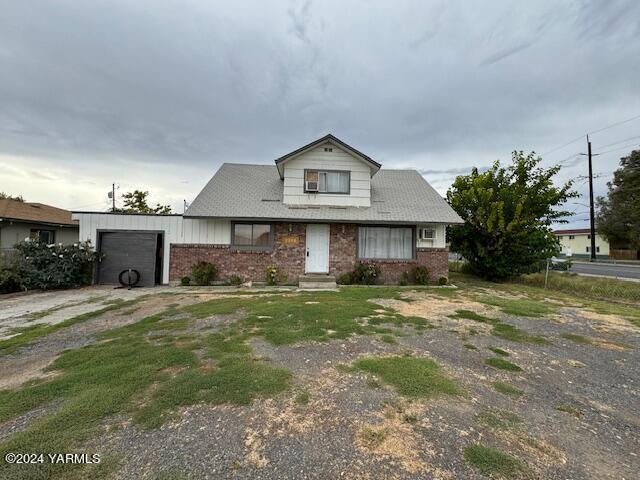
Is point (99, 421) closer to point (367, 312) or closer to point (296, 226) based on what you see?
point (367, 312)

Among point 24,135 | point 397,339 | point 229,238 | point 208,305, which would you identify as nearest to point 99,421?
point 397,339

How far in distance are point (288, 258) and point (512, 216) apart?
10.6 m

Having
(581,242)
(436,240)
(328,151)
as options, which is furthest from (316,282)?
(581,242)

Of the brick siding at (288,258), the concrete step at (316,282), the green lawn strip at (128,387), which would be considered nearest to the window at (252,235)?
the brick siding at (288,258)

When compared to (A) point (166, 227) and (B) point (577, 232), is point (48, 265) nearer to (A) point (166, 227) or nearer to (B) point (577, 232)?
(A) point (166, 227)

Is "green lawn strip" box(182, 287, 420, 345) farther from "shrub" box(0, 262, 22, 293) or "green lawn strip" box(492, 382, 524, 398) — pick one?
"shrub" box(0, 262, 22, 293)

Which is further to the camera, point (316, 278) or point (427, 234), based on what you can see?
point (427, 234)

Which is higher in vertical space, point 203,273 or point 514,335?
point 203,273

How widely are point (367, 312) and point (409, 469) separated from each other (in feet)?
15.9

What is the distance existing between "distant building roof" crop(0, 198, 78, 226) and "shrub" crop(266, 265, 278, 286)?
11.6m

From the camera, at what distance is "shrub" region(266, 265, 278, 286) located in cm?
1142

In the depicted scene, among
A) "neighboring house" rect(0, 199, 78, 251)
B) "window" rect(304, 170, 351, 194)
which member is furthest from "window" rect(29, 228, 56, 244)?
"window" rect(304, 170, 351, 194)

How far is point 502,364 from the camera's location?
4152 mm

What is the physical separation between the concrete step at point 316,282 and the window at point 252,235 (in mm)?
2104
